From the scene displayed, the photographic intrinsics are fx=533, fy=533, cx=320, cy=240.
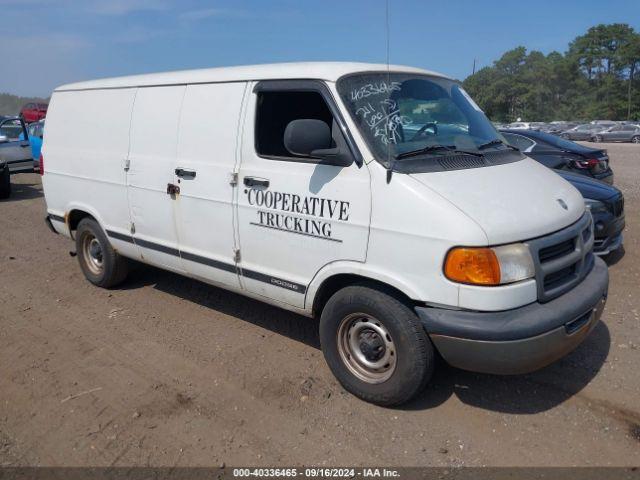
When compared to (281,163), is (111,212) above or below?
below

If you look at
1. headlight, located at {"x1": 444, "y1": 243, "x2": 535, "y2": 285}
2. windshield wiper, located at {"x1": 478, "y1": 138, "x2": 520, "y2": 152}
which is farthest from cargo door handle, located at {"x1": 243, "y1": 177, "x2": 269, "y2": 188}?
windshield wiper, located at {"x1": 478, "y1": 138, "x2": 520, "y2": 152}

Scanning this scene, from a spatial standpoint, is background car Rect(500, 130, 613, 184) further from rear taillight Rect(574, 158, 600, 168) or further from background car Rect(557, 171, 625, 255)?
background car Rect(557, 171, 625, 255)

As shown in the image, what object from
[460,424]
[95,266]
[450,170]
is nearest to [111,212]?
[95,266]

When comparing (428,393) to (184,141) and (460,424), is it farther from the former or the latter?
(184,141)

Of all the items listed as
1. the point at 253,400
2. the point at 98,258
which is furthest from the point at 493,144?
Answer: the point at 98,258

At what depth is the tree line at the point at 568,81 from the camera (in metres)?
77.8

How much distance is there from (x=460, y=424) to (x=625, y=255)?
14.8ft

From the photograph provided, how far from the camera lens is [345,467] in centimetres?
305

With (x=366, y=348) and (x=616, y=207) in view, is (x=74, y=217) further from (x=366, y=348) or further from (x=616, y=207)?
(x=616, y=207)

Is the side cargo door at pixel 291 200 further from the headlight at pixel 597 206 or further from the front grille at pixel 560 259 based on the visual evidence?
the headlight at pixel 597 206

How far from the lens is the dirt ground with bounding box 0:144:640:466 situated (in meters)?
3.17

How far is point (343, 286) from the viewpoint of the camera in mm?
3748

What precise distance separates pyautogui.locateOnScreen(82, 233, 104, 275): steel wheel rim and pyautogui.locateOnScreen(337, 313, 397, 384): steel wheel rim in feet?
11.0

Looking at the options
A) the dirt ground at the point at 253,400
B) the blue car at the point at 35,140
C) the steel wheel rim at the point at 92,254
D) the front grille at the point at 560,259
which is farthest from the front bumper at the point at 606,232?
the blue car at the point at 35,140
